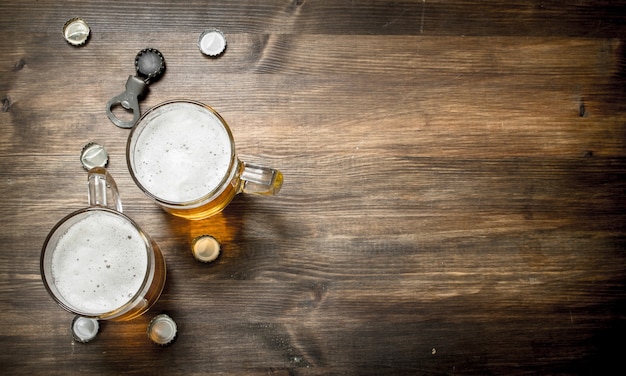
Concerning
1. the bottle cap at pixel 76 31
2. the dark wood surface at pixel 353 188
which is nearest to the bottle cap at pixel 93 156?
the dark wood surface at pixel 353 188

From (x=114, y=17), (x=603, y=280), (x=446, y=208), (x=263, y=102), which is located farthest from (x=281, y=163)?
(x=603, y=280)

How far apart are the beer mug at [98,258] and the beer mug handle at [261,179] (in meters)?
0.23

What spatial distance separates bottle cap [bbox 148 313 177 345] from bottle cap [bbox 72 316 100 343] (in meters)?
0.12

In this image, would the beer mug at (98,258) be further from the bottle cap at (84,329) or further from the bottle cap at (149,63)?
the bottle cap at (149,63)

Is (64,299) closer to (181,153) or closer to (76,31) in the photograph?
(181,153)

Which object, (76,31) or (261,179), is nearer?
(261,179)

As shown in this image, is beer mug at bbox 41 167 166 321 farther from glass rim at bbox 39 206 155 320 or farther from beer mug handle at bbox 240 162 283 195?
beer mug handle at bbox 240 162 283 195

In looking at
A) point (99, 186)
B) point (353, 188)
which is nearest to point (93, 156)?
point (99, 186)

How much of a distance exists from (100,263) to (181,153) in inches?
10.8

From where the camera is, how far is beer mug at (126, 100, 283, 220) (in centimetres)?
113

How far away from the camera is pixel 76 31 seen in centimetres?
128

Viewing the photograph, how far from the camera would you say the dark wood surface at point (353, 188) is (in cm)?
123

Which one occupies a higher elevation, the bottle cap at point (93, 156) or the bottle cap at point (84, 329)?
the bottle cap at point (93, 156)

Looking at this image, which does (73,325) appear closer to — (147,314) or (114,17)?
(147,314)
